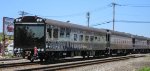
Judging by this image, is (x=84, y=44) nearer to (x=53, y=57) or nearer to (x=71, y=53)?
(x=71, y=53)

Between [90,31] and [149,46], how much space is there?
33.4m

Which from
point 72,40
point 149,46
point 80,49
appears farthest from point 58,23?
point 149,46

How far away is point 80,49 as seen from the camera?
30.4 meters

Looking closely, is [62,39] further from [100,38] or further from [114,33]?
[114,33]

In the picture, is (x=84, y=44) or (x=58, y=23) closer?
(x=58, y=23)

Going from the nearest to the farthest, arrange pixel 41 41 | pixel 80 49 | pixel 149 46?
pixel 41 41, pixel 80 49, pixel 149 46

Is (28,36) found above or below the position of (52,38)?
above

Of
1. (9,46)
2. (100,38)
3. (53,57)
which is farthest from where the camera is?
(9,46)

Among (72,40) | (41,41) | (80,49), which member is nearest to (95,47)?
(80,49)

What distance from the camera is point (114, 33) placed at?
41.5m

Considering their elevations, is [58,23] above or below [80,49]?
above

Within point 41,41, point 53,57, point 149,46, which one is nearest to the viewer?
point 41,41

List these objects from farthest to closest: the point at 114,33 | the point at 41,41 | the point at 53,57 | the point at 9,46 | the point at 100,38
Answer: the point at 9,46 < the point at 114,33 < the point at 100,38 < the point at 53,57 < the point at 41,41

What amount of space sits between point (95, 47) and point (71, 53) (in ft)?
21.2
